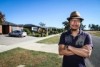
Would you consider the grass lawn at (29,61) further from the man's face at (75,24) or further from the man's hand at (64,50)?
the man's face at (75,24)

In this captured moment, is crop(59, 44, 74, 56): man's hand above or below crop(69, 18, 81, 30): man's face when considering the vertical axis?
below

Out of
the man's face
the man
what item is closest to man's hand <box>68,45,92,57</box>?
the man

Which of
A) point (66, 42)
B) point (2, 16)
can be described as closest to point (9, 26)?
point (2, 16)

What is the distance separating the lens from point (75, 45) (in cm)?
395

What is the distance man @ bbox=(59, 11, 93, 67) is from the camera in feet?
12.7

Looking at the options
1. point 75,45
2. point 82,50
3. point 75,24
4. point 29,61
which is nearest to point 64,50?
point 75,45

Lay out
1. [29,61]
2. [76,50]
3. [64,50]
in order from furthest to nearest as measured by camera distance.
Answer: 1. [29,61]
2. [64,50]
3. [76,50]

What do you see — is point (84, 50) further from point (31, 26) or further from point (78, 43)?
point (31, 26)

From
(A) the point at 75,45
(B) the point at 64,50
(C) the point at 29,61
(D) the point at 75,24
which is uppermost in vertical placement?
(D) the point at 75,24

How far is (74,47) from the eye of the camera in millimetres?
3926

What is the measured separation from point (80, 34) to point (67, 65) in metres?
0.69

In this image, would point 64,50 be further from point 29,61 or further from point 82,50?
point 29,61

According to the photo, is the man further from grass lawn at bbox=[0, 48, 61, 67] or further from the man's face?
grass lawn at bbox=[0, 48, 61, 67]

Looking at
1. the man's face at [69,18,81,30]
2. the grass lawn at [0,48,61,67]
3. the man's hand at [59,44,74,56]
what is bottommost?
the grass lawn at [0,48,61,67]
